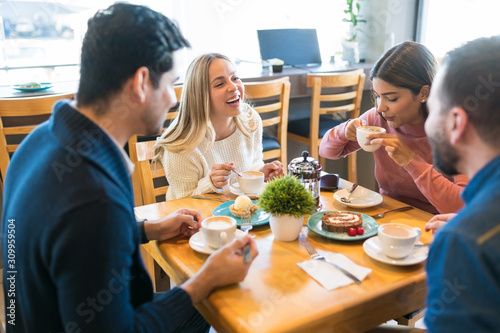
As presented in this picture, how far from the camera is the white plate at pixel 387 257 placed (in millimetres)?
1064

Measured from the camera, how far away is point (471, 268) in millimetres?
702

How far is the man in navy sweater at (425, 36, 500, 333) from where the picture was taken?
70 centimetres

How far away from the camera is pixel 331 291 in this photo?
976mm

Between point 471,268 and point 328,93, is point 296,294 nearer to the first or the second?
point 471,268

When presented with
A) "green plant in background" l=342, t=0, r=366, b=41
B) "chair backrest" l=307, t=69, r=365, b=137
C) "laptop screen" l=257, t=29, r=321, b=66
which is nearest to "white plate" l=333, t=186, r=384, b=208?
"chair backrest" l=307, t=69, r=365, b=137

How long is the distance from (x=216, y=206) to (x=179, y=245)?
11.7 inches

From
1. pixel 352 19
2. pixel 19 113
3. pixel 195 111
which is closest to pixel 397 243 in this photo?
pixel 195 111

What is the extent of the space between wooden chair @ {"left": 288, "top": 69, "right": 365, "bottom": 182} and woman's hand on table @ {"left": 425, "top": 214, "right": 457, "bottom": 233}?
1791 millimetres

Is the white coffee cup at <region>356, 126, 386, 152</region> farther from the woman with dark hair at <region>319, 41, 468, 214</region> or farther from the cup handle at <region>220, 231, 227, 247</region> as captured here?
the cup handle at <region>220, 231, 227, 247</region>

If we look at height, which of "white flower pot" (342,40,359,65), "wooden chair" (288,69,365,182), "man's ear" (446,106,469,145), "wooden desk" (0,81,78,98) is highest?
"man's ear" (446,106,469,145)

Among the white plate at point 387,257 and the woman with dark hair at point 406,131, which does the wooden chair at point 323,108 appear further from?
the white plate at point 387,257

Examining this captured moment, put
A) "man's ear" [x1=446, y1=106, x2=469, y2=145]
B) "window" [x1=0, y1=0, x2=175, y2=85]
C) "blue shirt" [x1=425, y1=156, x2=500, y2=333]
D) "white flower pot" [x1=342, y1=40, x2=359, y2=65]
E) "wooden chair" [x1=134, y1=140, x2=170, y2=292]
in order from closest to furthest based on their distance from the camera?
"blue shirt" [x1=425, y1=156, x2=500, y2=333] → "man's ear" [x1=446, y1=106, x2=469, y2=145] → "wooden chair" [x1=134, y1=140, x2=170, y2=292] → "window" [x1=0, y1=0, x2=175, y2=85] → "white flower pot" [x1=342, y1=40, x2=359, y2=65]

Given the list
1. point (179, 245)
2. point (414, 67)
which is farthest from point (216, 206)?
point (414, 67)

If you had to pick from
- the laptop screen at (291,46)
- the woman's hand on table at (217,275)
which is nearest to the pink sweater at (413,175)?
the woman's hand on table at (217,275)
